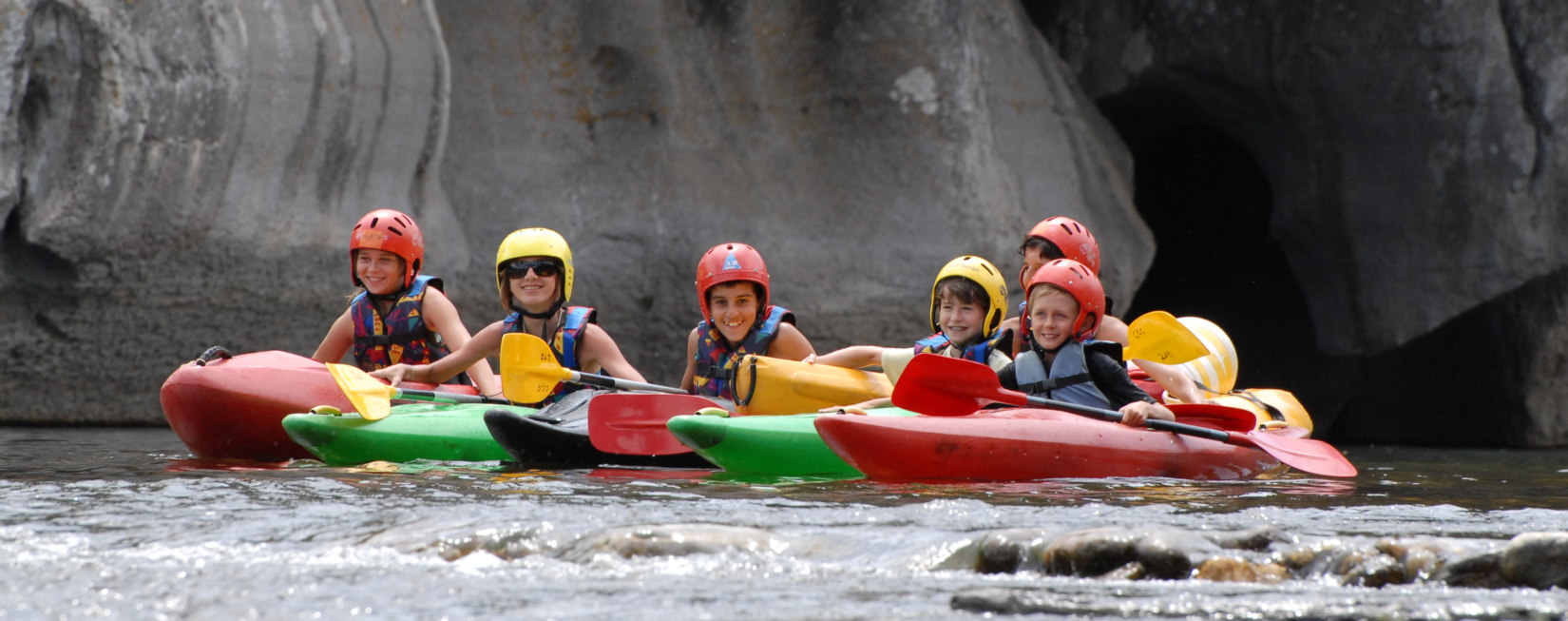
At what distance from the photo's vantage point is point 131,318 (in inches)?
354

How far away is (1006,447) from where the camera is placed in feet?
17.8

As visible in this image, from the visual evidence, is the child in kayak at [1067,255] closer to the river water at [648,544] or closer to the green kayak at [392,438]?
the river water at [648,544]

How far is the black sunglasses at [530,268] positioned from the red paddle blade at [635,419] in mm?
1259

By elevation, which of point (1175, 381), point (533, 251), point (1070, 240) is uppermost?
point (1070, 240)

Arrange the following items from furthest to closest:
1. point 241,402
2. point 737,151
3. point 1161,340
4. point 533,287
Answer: point 737,151 < point 533,287 < point 1161,340 < point 241,402

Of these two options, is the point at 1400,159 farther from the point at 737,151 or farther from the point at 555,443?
the point at 555,443

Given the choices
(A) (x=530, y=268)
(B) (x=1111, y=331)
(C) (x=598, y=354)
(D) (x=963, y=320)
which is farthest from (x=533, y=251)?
(B) (x=1111, y=331)

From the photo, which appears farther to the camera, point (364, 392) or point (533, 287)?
point (533, 287)

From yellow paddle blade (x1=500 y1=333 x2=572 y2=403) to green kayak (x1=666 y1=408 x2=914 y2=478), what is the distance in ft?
2.94

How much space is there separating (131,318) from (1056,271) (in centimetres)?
532

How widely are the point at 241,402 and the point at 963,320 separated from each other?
8.97 feet

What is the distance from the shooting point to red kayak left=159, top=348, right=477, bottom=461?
20.4 feet

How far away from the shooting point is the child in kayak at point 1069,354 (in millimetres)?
5984

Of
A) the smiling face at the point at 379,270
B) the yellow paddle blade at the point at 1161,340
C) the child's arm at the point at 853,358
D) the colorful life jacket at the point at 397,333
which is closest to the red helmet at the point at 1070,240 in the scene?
the yellow paddle blade at the point at 1161,340
